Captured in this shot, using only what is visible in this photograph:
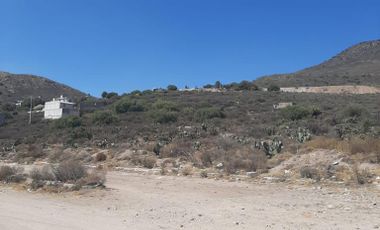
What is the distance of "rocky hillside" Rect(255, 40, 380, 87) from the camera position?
87.9 metres

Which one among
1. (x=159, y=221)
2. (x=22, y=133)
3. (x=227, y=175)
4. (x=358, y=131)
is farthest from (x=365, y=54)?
(x=159, y=221)

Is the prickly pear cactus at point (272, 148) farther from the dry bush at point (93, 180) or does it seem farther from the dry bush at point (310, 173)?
the dry bush at point (93, 180)

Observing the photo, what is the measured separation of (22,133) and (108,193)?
38.6 meters

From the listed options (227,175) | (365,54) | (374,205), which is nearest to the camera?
(374,205)

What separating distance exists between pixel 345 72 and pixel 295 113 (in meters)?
65.4


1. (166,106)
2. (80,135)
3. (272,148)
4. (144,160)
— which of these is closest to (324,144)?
(272,148)

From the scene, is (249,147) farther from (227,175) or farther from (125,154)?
(125,154)

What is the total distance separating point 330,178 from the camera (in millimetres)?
16656

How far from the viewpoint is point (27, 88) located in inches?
4405

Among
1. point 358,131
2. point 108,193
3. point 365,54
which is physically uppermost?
point 365,54

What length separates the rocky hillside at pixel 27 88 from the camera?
104 metres

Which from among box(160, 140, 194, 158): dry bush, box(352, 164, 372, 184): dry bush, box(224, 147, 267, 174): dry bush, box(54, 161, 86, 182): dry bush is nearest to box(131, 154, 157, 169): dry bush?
box(160, 140, 194, 158): dry bush

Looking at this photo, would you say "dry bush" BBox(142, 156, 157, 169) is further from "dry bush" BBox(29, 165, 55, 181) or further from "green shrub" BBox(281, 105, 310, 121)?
"green shrub" BBox(281, 105, 310, 121)

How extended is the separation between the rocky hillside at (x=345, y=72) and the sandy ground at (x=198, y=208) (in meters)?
73.7
